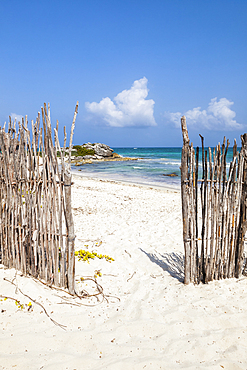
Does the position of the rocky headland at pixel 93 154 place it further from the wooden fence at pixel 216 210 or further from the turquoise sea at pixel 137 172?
the wooden fence at pixel 216 210

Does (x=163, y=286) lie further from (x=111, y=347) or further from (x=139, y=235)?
(x=139, y=235)

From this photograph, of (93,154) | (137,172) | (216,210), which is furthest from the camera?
(93,154)

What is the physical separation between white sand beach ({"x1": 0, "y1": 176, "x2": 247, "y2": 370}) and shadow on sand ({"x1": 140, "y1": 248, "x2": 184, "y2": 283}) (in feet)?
0.05

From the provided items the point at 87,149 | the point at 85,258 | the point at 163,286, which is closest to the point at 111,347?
the point at 163,286

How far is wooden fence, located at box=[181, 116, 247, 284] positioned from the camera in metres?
2.78

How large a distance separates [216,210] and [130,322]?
1.62m

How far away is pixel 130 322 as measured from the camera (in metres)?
2.39

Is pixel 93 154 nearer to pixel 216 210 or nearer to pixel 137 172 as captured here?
pixel 137 172

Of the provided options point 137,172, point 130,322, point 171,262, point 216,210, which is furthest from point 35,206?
point 137,172

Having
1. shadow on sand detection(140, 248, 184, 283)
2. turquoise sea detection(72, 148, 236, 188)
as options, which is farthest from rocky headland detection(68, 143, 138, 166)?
shadow on sand detection(140, 248, 184, 283)

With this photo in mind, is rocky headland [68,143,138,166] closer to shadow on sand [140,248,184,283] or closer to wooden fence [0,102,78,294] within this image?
shadow on sand [140,248,184,283]

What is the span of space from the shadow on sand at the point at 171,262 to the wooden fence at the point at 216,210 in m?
0.37

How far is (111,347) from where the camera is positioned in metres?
2.07

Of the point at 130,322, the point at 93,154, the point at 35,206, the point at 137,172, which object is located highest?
the point at 93,154
